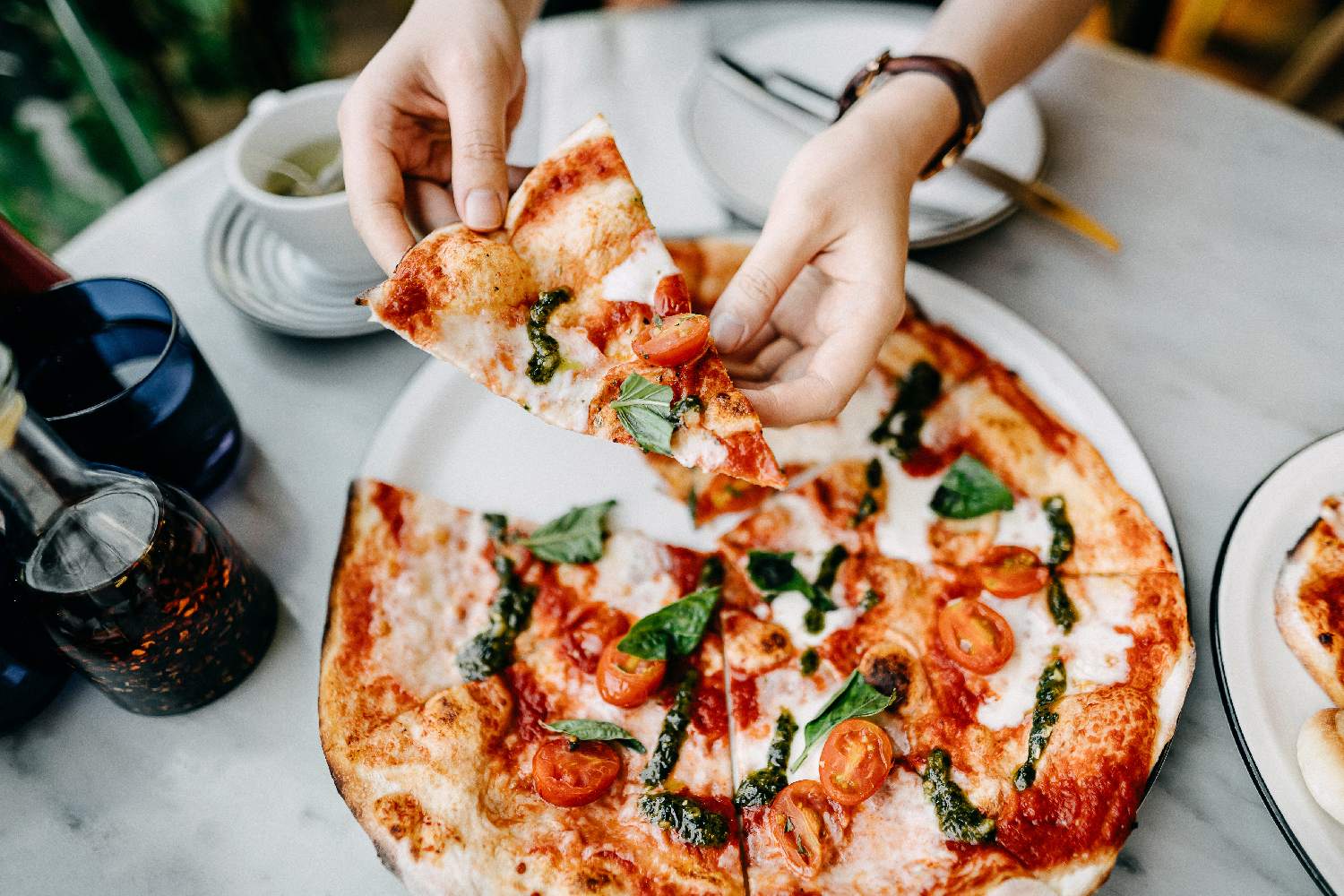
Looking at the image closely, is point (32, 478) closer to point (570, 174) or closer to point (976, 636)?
point (570, 174)

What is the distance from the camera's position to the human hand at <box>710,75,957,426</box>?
1.90 meters

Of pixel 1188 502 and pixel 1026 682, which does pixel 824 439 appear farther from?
pixel 1188 502

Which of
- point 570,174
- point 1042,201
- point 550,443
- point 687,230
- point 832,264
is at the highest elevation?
point 570,174

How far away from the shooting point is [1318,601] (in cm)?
180

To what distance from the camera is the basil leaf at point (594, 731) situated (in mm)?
1841

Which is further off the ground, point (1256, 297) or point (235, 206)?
point (235, 206)

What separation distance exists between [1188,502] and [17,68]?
470cm

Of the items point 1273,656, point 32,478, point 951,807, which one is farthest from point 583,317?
point 1273,656

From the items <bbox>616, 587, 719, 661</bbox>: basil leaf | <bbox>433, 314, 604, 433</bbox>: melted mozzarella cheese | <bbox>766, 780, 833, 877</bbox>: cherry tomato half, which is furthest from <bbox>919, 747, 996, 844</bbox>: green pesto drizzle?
<bbox>433, 314, 604, 433</bbox>: melted mozzarella cheese

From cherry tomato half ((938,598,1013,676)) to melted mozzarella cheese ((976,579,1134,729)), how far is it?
0.05 meters

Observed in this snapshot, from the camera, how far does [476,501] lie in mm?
2281

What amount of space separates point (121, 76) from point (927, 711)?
14.6 feet

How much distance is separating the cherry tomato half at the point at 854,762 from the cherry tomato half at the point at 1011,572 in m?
0.47

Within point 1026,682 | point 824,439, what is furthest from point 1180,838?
point 824,439
